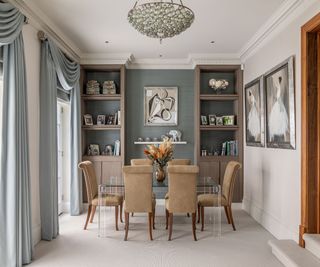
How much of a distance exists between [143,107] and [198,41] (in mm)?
1900

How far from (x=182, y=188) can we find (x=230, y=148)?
8.02ft

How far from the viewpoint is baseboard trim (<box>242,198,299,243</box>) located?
3999 mm

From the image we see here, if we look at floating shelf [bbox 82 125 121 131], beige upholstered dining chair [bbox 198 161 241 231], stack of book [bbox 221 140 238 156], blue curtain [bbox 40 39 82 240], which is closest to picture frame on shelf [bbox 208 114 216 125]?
stack of book [bbox 221 140 238 156]

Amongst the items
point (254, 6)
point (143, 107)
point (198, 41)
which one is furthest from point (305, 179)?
point (143, 107)

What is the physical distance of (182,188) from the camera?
4223mm

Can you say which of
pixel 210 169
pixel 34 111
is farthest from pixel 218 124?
pixel 34 111

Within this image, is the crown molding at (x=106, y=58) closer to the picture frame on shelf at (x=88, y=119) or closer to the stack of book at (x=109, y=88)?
the stack of book at (x=109, y=88)

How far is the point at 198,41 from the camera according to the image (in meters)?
5.44

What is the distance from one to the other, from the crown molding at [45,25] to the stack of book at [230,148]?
11.2ft

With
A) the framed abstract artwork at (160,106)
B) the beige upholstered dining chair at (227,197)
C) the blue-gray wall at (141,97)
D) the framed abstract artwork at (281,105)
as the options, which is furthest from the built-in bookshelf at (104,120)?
the framed abstract artwork at (281,105)

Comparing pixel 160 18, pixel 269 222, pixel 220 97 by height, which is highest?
pixel 160 18

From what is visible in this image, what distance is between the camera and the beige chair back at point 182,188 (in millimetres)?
4164

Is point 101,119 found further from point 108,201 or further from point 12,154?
point 12,154

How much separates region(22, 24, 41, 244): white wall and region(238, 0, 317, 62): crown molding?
3212mm
